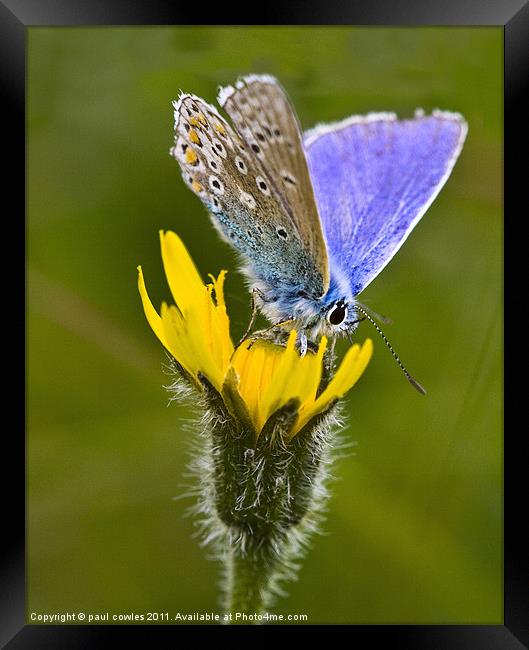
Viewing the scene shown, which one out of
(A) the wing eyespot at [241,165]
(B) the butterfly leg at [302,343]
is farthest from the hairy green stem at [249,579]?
(A) the wing eyespot at [241,165]

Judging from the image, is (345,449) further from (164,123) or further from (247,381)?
(164,123)

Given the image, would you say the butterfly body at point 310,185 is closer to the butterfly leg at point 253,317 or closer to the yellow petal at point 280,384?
the butterfly leg at point 253,317

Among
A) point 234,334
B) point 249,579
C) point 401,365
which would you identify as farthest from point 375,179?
point 249,579

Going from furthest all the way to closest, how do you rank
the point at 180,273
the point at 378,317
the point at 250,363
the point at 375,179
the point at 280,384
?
the point at 378,317 < the point at 180,273 < the point at 375,179 < the point at 250,363 < the point at 280,384

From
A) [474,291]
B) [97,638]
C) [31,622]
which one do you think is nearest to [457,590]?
[474,291]

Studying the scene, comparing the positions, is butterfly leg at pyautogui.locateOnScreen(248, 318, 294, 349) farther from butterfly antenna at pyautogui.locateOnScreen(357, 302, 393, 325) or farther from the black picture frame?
the black picture frame

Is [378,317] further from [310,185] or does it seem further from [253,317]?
[310,185]
